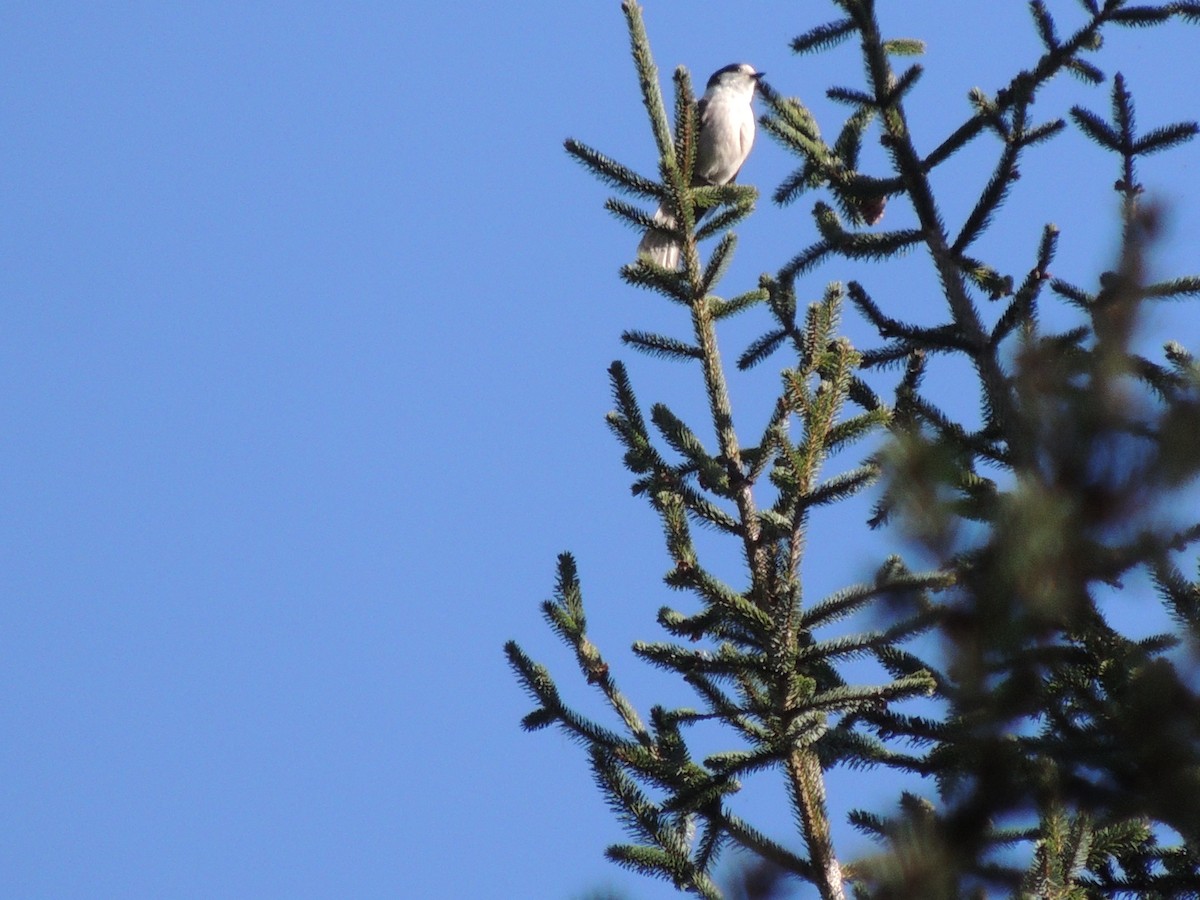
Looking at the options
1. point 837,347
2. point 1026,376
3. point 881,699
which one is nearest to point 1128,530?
point 1026,376

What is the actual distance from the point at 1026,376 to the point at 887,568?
0.64 metres

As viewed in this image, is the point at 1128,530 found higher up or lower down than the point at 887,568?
lower down

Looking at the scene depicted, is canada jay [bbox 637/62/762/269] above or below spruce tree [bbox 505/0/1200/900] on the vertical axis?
above

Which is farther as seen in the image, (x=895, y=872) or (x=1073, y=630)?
(x=1073, y=630)

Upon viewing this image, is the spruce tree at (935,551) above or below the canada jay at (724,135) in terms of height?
below

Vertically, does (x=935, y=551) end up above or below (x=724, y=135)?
below

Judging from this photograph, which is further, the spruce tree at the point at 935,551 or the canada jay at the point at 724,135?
the canada jay at the point at 724,135

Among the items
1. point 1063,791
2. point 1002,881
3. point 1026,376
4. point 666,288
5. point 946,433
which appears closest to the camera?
point 1026,376

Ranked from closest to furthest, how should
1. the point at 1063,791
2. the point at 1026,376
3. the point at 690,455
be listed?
the point at 1026,376, the point at 1063,791, the point at 690,455

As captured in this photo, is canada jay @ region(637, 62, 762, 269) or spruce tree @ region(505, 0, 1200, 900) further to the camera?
canada jay @ region(637, 62, 762, 269)

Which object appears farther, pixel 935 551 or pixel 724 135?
pixel 724 135

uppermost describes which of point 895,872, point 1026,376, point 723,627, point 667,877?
point 723,627

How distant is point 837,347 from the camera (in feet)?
11.3

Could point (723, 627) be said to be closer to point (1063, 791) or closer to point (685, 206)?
point (1063, 791)
